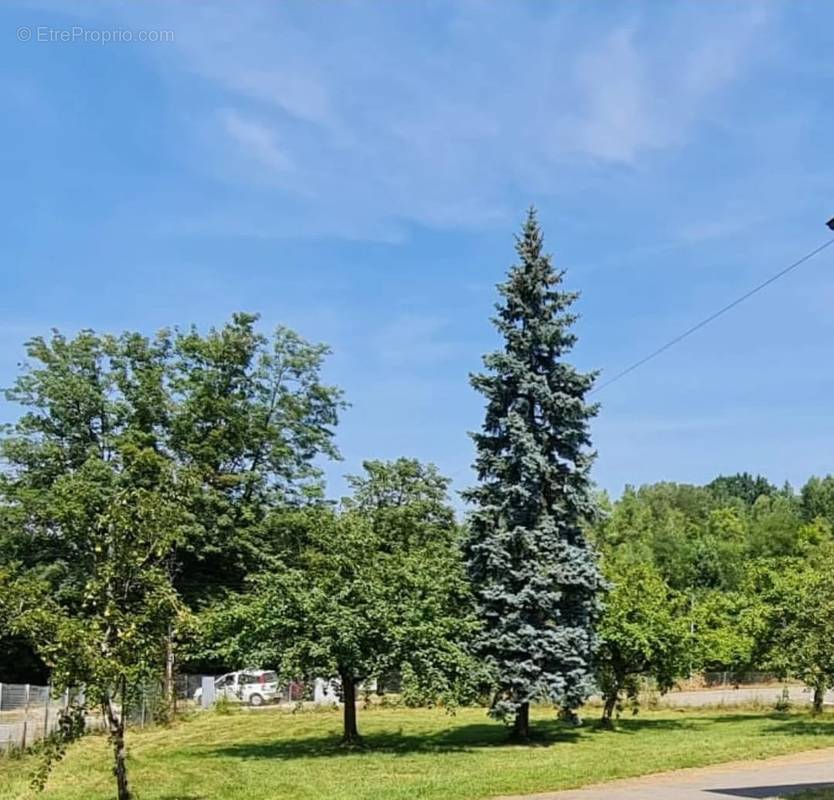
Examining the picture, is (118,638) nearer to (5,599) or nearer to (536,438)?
(5,599)

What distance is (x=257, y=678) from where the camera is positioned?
41062 mm

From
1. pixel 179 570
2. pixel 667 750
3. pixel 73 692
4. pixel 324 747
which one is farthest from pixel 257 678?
pixel 73 692

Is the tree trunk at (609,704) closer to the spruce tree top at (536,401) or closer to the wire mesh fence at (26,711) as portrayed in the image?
the spruce tree top at (536,401)

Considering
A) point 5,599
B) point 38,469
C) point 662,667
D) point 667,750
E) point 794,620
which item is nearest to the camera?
point 5,599

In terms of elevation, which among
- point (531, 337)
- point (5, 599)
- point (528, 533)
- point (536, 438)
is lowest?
point (5, 599)

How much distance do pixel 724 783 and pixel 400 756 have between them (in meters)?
7.57

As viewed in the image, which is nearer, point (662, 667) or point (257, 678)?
point (662, 667)

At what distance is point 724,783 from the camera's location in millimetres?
14773

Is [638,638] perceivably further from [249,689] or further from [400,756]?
[249,689]

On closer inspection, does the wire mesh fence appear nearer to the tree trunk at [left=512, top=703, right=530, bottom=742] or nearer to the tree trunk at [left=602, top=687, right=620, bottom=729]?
the tree trunk at [left=512, top=703, right=530, bottom=742]

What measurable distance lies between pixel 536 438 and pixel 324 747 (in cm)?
894

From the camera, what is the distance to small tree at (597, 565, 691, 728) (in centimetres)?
2612

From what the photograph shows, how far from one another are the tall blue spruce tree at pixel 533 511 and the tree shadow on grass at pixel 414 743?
3.12 feet

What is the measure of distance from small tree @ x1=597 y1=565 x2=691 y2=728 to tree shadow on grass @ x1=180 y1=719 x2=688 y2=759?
1.34 meters
